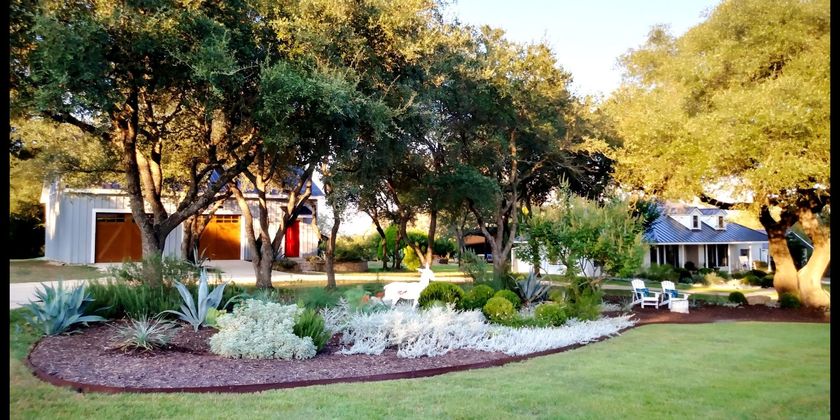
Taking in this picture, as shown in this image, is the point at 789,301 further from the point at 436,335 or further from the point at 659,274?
the point at 659,274

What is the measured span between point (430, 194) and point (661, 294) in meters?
6.63

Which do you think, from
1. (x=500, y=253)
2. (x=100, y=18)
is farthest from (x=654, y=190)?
(x=100, y=18)

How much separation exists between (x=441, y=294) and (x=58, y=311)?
5.85 meters

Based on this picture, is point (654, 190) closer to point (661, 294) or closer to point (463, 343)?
point (661, 294)

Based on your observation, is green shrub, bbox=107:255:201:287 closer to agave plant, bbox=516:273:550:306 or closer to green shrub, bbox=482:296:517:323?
green shrub, bbox=482:296:517:323

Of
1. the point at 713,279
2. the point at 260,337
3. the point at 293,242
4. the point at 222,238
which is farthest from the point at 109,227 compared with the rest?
the point at 713,279

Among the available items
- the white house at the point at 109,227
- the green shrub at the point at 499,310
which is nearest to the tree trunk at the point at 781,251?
the green shrub at the point at 499,310

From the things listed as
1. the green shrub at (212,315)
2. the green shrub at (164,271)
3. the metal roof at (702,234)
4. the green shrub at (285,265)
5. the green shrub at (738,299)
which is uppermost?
the metal roof at (702,234)

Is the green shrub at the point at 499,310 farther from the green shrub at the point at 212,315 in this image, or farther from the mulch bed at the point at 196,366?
the green shrub at the point at 212,315

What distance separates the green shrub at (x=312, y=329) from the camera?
7.37 meters

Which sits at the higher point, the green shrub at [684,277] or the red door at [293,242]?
the red door at [293,242]

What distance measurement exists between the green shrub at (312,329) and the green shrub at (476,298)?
3714 millimetres

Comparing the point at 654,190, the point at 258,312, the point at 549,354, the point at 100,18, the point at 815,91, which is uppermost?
the point at 100,18

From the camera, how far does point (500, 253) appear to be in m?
19.3
